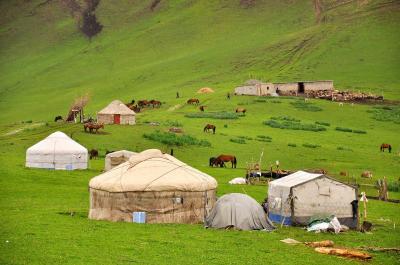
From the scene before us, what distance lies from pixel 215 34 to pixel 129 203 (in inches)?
4460

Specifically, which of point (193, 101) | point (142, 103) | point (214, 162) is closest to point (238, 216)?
point (214, 162)

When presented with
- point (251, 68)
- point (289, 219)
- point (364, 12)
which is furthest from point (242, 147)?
point (364, 12)

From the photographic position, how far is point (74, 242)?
23188 millimetres

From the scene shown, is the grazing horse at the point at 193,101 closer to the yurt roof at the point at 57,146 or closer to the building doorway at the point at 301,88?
the building doorway at the point at 301,88

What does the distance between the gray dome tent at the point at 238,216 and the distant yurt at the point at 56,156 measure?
18.9m

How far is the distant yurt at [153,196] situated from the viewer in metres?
29.0

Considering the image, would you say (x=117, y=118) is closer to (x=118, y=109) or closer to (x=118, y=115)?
(x=118, y=115)

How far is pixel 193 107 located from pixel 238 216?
51929 mm

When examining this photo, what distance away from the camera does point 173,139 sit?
55031 millimetres

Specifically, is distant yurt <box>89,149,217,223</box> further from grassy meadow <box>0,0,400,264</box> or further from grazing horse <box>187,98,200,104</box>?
grazing horse <box>187,98,200,104</box>

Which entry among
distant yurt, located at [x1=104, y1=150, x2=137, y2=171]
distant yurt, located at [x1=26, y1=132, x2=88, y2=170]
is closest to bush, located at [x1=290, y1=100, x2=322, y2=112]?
Result: distant yurt, located at [x1=26, y1=132, x2=88, y2=170]

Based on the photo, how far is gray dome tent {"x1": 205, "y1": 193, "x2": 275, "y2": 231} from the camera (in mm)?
28125

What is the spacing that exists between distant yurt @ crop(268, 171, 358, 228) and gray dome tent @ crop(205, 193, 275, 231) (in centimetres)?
182

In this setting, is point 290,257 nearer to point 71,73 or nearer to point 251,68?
point 251,68
